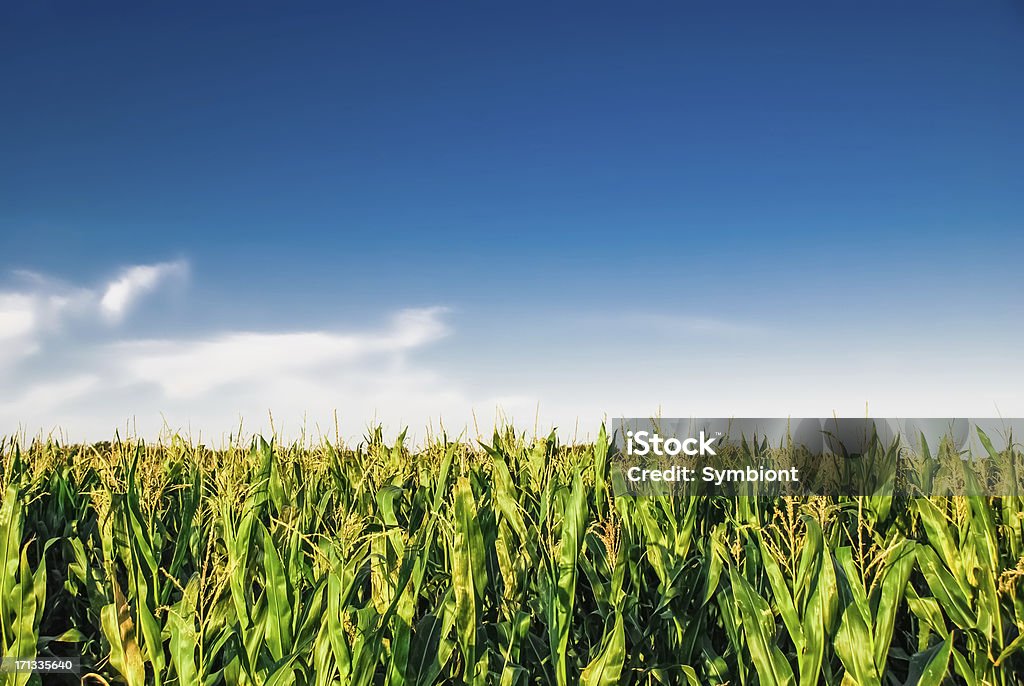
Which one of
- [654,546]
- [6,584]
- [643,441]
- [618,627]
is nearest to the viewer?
[618,627]

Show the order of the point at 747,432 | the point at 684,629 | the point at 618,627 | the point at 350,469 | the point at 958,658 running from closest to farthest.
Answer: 1. the point at 618,627
2. the point at 958,658
3. the point at 684,629
4. the point at 350,469
5. the point at 747,432

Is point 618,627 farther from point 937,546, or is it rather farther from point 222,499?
point 222,499

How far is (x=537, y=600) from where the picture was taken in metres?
3.06

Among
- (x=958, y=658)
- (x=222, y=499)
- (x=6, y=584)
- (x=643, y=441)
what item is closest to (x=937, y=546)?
(x=958, y=658)

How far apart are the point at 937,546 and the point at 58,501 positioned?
5707 mm

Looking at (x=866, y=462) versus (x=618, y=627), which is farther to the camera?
(x=866, y=462)

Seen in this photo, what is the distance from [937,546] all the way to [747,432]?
263cm

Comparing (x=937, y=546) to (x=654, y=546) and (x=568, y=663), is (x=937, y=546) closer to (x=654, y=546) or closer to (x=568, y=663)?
(x=654, y=546)

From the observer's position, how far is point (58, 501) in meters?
5.12

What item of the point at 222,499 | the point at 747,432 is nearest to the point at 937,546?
the point at 747,432

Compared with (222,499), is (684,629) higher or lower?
lower

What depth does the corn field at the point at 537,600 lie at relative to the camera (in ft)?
8.04

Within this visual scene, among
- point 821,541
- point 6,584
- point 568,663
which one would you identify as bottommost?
point 568,663

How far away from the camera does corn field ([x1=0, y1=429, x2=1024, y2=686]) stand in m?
2.45
